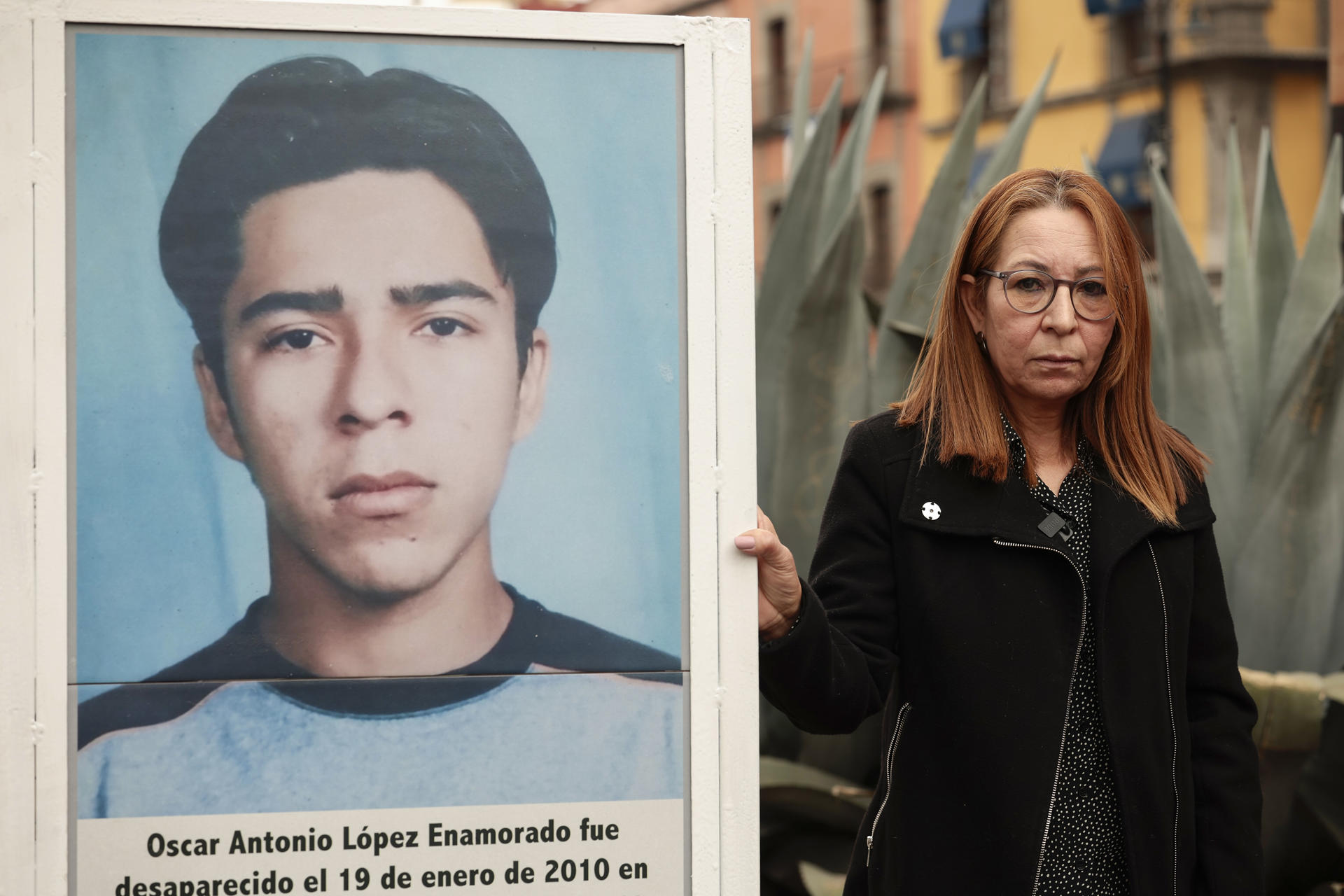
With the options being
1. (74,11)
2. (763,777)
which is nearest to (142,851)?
(74,11)

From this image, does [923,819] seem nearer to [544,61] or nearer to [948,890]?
[948,890]

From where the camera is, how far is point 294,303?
1.46m

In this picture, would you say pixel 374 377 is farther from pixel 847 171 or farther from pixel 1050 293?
pixel 847 171

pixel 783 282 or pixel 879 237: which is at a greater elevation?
pixel 879 237

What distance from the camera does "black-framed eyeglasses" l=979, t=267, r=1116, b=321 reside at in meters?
1.73

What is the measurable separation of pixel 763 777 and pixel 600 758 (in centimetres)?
167

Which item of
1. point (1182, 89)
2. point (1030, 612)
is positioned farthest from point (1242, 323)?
point (1182, 89)

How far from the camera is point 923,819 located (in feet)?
5.69

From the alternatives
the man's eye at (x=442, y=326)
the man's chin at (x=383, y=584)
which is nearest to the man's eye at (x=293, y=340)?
the man's eye at (x=442, y=326)

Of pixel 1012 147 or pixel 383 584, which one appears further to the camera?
pixel 1012 147

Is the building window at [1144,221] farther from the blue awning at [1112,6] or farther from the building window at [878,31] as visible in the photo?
the building window at [878,31]

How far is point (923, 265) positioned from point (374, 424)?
2685mm

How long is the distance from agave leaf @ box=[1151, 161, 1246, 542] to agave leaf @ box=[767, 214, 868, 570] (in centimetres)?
74

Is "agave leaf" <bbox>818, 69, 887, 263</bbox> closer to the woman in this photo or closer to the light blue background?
the woman
